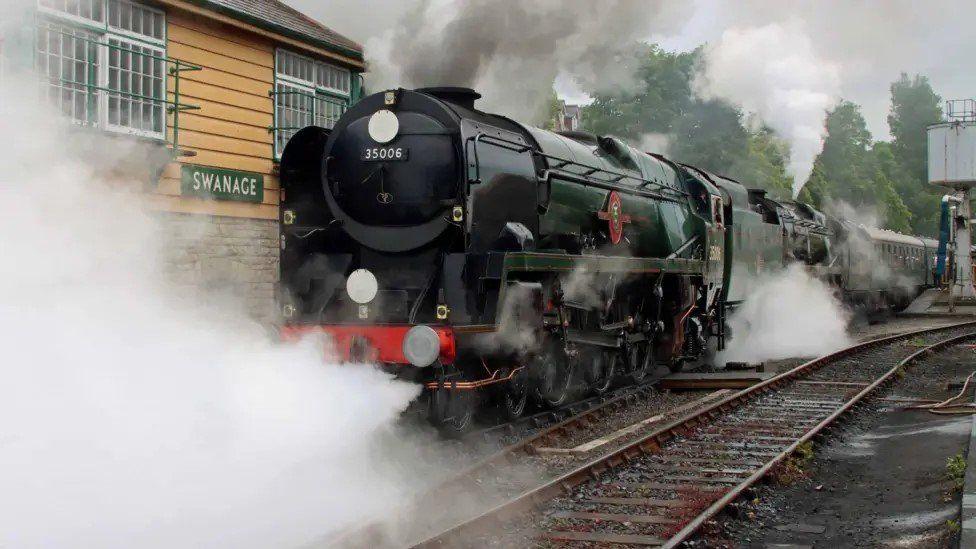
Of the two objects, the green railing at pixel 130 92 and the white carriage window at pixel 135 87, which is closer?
the green railing at pixel 130 92

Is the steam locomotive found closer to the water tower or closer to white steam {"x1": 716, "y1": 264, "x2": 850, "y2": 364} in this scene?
white steam {"x1": 716, "y1": 264, "x2": 850, "y2": 364}

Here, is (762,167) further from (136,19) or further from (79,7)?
(79,7)

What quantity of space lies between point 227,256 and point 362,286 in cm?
368

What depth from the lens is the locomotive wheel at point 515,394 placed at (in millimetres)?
8773

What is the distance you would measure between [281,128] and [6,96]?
4974 millimetres

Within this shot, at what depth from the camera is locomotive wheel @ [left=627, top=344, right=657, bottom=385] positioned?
11.4 m

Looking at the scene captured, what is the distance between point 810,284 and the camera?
1977 centimetres

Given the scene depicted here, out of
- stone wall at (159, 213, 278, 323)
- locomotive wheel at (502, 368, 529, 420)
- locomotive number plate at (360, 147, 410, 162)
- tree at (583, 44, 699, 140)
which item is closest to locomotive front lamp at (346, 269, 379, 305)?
locomotive number plate at (360, 147, 410, 162)

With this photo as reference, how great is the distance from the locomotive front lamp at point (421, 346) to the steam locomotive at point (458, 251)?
0.01 meters

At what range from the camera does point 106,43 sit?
9805 mm

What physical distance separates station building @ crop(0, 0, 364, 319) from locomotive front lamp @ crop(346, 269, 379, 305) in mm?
1765

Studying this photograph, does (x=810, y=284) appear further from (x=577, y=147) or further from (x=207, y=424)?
(x=207, y=424)

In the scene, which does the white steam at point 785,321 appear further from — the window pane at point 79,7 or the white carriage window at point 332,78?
the window pane at point 79,7

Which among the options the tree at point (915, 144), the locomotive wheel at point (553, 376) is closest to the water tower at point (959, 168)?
the locomotive wheel at point (553, 376)
